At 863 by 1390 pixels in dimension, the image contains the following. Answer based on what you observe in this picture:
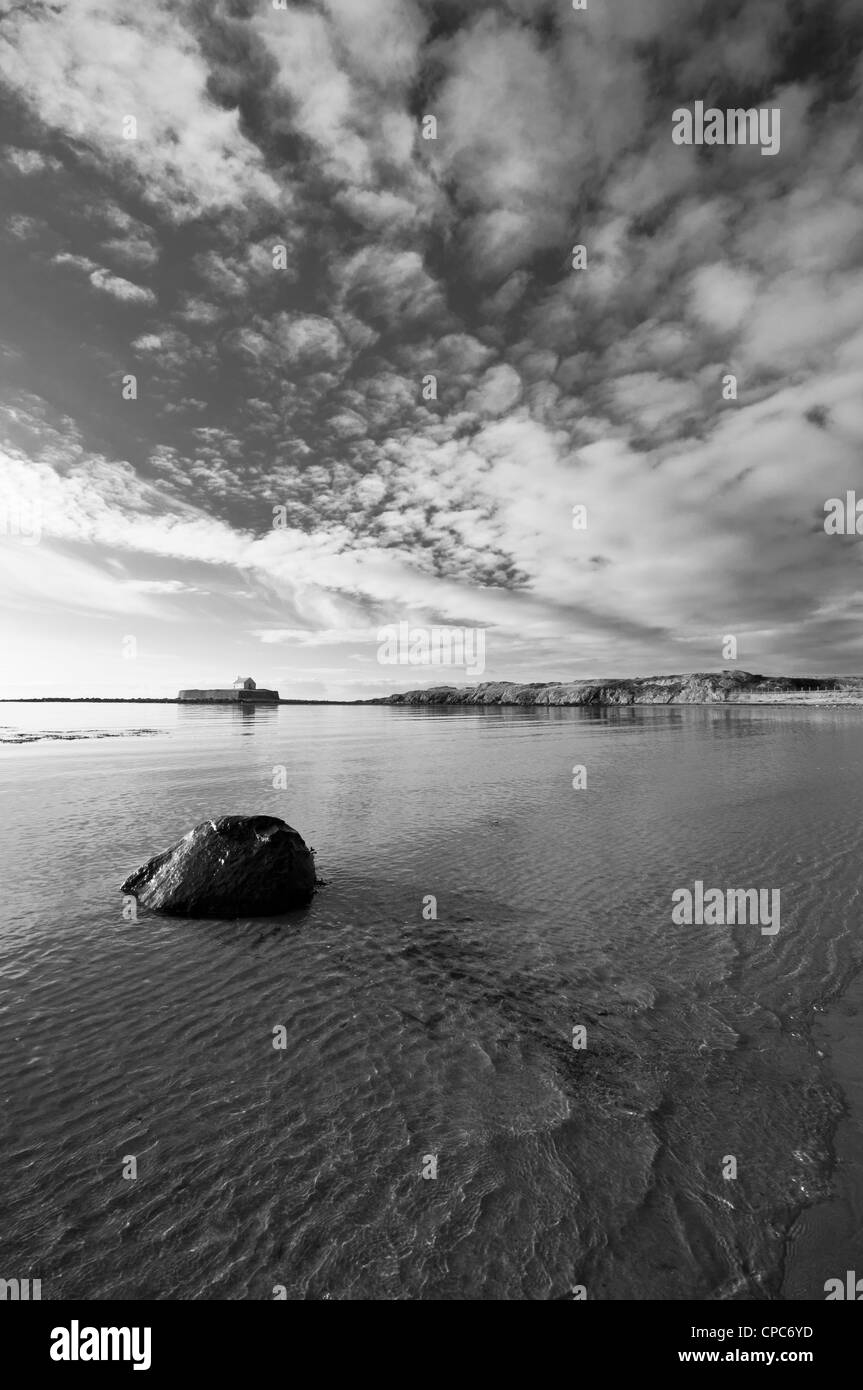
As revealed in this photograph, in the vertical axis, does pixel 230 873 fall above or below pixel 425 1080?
above

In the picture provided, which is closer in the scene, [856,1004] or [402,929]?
[856,1004]

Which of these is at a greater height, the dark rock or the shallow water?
the dark rock

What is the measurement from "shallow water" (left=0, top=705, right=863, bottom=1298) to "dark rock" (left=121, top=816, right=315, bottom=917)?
0.59 meters

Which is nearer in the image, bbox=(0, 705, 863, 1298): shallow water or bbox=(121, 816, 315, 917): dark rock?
bbox=(0, 705, 863, 1298): shallow water

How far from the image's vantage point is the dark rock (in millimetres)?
11773

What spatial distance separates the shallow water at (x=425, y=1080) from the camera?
444 centimetres

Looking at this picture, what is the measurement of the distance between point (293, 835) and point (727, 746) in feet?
145

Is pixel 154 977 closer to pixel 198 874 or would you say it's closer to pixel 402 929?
pixel 198 874

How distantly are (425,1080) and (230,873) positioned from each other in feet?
22.9

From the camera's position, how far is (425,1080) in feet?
21.4

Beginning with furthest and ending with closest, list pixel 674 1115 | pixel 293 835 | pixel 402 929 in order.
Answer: pixel 293 835 → pixel 402 929 → pixel 674 1115

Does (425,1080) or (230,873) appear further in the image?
(230,873)
